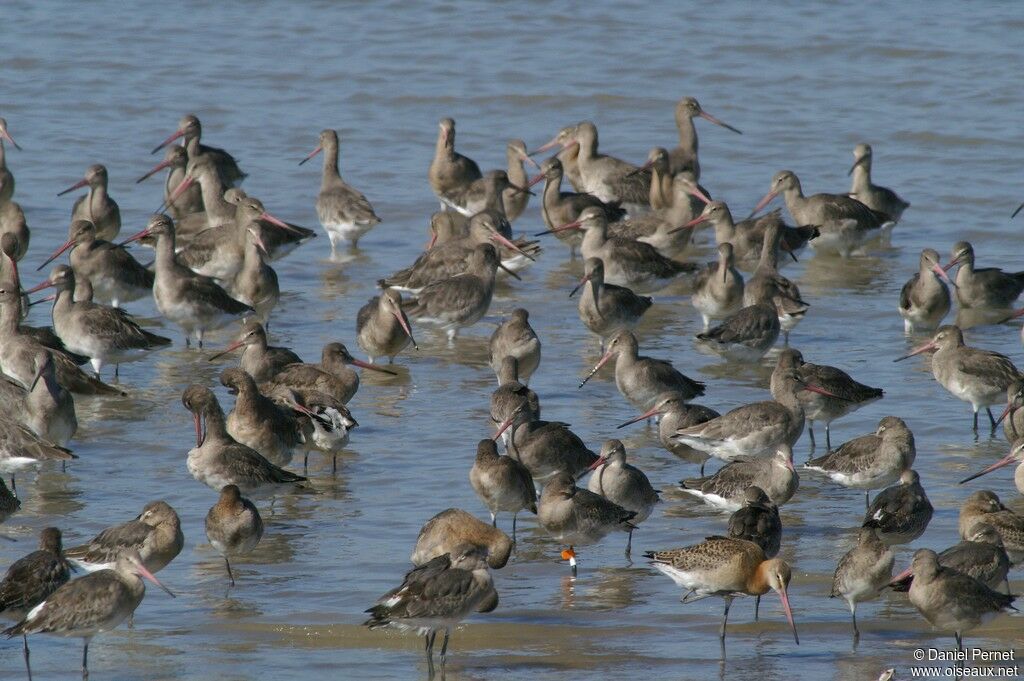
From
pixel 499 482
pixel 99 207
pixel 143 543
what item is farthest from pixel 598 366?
pixel 99 207

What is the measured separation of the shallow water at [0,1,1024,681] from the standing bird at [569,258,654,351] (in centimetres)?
28

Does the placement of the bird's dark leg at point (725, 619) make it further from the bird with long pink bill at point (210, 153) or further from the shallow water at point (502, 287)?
the bird with long pink bill at point (210, 153)

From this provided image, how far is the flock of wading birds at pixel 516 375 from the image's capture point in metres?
8.53

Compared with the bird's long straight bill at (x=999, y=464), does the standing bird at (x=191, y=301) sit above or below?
below

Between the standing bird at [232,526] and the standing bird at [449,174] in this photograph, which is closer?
the standing bird at [232,526]

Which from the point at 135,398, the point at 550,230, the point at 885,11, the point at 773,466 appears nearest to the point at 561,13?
the point at 885,11

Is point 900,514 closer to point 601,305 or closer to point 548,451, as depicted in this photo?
point 548,451

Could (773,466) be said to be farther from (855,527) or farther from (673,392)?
(673,392)

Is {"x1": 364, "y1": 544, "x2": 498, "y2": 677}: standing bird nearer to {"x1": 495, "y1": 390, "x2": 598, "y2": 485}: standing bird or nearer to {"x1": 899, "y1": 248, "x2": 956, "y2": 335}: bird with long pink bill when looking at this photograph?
{"x1": 495, "y1": 390, "x2": 598, "y2": 485}: standing bird

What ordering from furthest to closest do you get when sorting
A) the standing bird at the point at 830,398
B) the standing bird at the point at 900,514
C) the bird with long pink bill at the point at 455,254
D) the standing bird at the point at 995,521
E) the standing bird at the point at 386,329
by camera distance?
1. the bird with long pink bill at the point at 455,254
2. the standing bird at the point at 386,329
3. the standing bird at the point at 830,398
4. the standing bird at the point at 900,514
5. the standing bird at the point at 995,521

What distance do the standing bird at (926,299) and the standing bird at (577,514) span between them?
18.8 ft

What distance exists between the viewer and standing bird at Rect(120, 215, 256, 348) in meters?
14.4

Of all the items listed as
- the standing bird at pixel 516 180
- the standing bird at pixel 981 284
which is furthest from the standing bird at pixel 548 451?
the standing bird at pixel 516 180

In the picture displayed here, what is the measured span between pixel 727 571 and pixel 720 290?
6.60 metres
